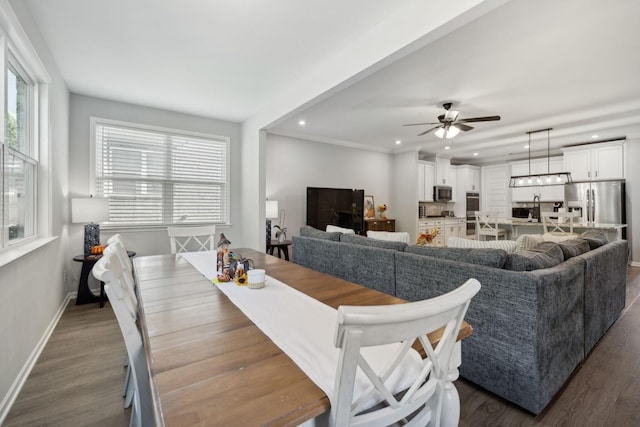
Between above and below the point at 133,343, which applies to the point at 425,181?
above

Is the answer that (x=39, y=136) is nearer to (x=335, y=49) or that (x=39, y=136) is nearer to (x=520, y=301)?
(x=335, y=49)

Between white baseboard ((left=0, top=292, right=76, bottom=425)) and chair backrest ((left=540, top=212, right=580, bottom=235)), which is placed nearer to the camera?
white baseboard ((left=0, top=292, right=76, bottom=425))

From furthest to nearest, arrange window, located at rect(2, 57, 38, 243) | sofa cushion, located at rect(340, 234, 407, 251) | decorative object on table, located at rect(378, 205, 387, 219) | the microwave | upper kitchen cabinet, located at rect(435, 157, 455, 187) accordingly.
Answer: upper kitchen cabinet, located at rect(435, 157, 455, 187)
the microwave
decorative object on table, located at rect(378, 205, 387, 219)
sofa cushion, located at rect(340, 234, 407, 251)
window, located at rect(2, 57, 38, 243)

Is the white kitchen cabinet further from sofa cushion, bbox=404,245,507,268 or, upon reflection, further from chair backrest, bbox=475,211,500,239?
sofa cushion, bbox=404,245,507,268

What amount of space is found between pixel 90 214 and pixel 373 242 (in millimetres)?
3203

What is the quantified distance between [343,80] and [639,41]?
8.29 feet

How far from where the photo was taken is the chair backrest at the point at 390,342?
547mm

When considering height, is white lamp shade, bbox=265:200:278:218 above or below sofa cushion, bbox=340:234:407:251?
above

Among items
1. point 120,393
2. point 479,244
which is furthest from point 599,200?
point 120,393

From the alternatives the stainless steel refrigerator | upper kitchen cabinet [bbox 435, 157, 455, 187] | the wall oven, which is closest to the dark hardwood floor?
the stainless steel refrigerator

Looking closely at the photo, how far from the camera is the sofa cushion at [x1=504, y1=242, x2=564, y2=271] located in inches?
69.8

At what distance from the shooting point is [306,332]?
105 centimetres

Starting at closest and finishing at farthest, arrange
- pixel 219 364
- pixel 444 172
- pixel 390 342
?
pixel 390 342 → pixel 219 364 → pixel 444 172

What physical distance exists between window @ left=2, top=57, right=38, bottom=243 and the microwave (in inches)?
284
